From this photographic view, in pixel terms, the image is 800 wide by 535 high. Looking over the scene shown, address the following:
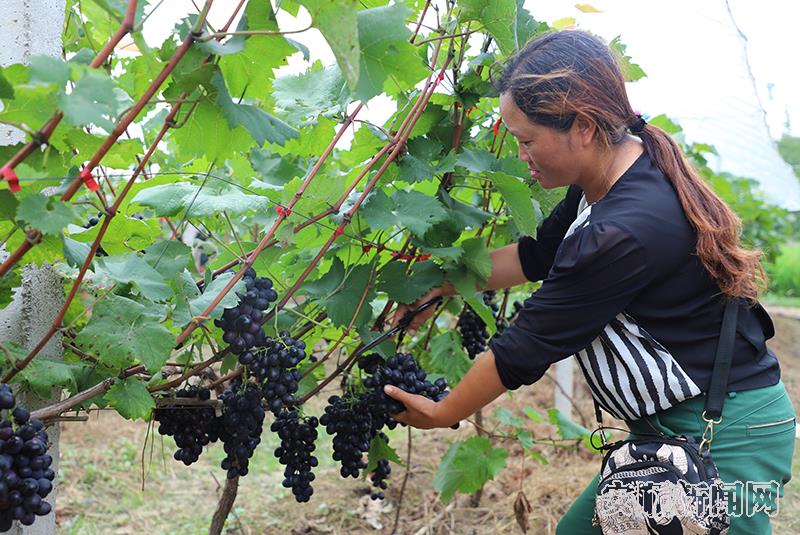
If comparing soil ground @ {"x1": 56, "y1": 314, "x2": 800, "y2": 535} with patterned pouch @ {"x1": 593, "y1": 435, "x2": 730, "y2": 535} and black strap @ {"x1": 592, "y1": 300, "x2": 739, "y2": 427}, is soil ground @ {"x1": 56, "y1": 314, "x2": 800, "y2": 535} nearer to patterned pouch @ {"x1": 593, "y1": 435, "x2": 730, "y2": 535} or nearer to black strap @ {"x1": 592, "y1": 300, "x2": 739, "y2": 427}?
patterned pouch @ {"x1": 593, "y1": 435, "x2": 730, "y2": 535}

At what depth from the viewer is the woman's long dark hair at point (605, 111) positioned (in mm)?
1802

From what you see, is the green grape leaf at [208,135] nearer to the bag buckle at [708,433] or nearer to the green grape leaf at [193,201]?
the green grape leaf at [193,201]

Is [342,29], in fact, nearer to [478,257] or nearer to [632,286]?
[632,286]

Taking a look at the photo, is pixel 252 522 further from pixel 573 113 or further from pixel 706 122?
pixel 706 122

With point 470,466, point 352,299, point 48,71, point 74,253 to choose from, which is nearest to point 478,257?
point 352,299

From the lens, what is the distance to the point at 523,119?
1864 mm

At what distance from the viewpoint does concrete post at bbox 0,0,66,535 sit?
180cm

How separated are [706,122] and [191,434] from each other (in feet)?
22.9

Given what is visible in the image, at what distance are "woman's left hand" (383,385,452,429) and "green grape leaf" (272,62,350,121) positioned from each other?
0.78 m

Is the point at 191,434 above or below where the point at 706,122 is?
below

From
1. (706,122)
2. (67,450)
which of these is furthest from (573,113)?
(706,122)

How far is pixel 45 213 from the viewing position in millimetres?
1253

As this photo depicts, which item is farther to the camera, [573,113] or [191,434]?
[191,434]

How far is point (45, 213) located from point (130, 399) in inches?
22.3
